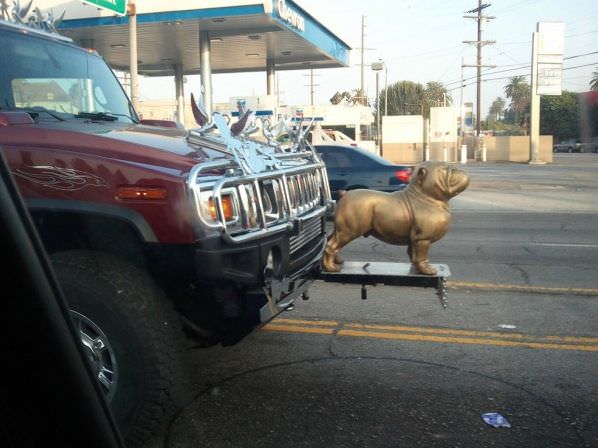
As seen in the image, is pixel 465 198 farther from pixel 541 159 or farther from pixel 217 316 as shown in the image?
pixel 541 159

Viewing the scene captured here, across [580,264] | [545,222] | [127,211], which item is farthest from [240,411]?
[545,222]

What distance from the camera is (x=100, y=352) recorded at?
333cm

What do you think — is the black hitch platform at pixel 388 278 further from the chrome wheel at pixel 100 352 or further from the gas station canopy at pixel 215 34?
the gas station canopy at pixel 215 34

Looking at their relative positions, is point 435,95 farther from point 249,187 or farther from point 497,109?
point 249,187

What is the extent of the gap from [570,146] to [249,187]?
71611 mm

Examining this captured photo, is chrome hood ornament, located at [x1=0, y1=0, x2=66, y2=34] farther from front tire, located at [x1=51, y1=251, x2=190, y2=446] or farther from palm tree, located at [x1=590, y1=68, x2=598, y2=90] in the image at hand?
palm tree, located at [x1=590, y1=68, x2=598, y2=90]

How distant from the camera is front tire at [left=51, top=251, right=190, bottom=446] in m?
3.28

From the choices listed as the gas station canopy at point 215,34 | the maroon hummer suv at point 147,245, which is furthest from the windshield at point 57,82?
the gas station canopy at point 215,34

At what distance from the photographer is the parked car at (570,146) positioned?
68.3 m

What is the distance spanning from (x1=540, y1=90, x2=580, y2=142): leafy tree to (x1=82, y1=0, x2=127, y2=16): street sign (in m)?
51.4

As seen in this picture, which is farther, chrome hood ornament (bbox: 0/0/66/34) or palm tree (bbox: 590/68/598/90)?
palm tree (bbox: 590/68/598/90)

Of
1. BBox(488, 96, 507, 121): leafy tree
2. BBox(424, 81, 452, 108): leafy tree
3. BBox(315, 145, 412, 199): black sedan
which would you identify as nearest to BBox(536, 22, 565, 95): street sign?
BBox(315, 145, 412, 199): black sedan

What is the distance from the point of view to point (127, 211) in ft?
10.9

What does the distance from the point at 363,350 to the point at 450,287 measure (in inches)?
96.2
